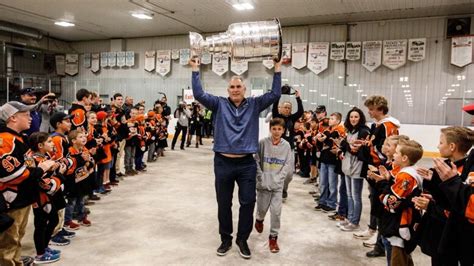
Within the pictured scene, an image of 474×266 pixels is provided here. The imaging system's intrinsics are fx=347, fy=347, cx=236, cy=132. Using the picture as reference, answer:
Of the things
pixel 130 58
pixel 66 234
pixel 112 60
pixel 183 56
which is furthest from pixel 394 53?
pixel 112 60

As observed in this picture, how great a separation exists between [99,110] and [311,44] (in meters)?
9.06

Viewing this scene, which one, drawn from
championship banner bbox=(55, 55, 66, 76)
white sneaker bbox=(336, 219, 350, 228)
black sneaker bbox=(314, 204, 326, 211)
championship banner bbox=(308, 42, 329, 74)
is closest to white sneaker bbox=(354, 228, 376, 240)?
white sneaker bbox=(336, 219, 350, 228)

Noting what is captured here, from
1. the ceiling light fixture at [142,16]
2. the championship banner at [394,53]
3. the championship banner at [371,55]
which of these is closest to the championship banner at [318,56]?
the championship banner at [371,55]

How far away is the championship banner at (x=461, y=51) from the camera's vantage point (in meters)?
10.5

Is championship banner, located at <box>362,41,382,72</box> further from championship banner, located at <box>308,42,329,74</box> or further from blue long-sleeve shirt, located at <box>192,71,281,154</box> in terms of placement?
blue long-sleeve shirt, located at <box>192,71,281,154</box>

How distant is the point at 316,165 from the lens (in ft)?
22.2

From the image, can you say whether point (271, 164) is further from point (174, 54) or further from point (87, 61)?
point (87, 61)

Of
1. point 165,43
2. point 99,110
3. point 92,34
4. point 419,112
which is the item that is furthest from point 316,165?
point 92,34

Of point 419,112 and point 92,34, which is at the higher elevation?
point 92,34

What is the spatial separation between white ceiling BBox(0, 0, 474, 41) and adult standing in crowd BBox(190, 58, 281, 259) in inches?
294

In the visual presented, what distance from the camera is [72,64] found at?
17188 millimetres

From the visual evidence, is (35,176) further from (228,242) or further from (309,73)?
(309,73)

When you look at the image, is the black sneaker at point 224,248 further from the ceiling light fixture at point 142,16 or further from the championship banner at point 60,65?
the championship banner at point 60,65

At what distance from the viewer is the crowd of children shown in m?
2.36
